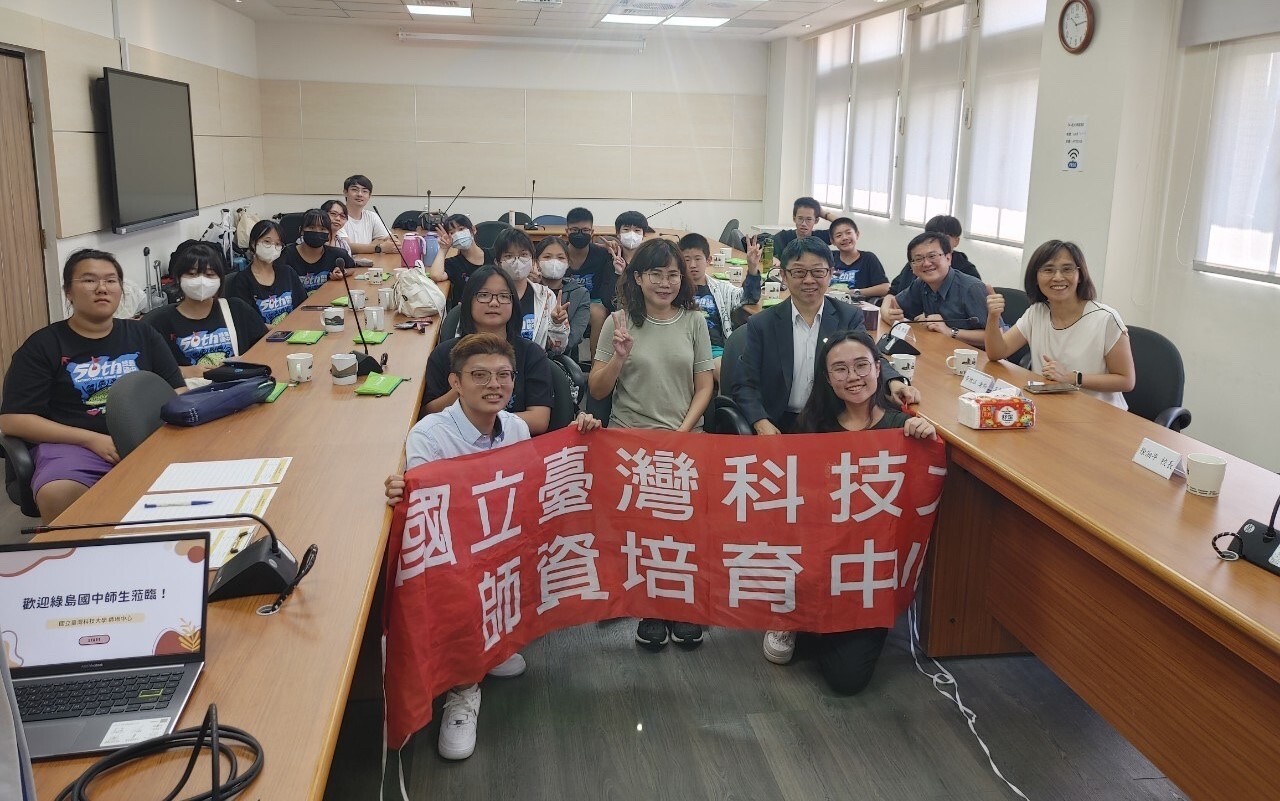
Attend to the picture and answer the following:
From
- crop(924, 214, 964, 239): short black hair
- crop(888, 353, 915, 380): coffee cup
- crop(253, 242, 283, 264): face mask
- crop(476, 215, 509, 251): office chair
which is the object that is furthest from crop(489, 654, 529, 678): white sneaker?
crop(476, 215, 509, 251): office chair

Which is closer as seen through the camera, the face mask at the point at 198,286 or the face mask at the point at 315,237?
the face mask at the point at 198,286

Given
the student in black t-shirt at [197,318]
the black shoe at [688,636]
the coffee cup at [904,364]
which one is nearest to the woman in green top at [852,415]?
the black shoe at [688,636]

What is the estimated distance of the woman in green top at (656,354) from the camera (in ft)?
10.9

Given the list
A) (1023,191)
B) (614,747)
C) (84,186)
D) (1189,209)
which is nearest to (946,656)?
(614,747)

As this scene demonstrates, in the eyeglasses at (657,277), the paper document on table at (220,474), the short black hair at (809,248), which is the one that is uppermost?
Result: the short black hair at (809,248)

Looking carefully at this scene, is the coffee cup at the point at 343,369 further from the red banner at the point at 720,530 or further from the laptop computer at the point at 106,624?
the laptop computer at the point at 106,624

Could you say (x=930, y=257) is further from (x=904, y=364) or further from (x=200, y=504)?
(x=200, y=504)

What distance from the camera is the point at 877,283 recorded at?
5898 millimetres

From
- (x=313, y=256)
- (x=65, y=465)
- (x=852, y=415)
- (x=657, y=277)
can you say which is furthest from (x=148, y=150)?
(x=852, y=415)

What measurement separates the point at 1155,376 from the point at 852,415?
4.69 ft

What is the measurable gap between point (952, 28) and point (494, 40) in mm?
5324

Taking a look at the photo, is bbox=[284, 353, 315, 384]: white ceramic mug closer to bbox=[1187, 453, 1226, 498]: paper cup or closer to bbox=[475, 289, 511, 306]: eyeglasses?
bbox=[475, 289, 511, 306]: eyeglasses

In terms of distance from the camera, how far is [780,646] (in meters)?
3.03

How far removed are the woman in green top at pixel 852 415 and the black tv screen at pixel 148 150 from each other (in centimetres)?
512
